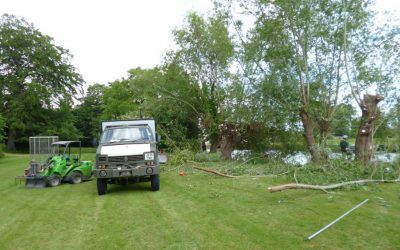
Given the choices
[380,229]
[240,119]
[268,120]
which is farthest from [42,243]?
[240,119]

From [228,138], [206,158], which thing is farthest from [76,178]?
[228,138]

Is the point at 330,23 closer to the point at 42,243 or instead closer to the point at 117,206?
the point at 117,206

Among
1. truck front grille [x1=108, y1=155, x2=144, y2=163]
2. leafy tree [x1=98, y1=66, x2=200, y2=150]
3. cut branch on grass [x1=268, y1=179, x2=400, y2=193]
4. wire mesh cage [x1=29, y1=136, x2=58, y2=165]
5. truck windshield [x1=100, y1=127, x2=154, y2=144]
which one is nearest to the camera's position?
cut branch on grass [x1=268, y1=179, x2=400, y2=193]

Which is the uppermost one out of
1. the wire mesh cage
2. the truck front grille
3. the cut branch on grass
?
the wire mesh cage

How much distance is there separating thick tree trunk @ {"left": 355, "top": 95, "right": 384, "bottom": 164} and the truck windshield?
Answer: 21.8 feet

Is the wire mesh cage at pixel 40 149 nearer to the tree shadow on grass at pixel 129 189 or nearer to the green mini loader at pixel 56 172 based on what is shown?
the green mini loader at pixel 56 172

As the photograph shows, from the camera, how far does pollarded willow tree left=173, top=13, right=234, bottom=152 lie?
20.2 meters

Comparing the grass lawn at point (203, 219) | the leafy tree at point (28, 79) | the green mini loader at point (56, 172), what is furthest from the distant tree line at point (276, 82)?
the leafy tree at point (28, 79)

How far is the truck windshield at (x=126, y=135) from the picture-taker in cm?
1045

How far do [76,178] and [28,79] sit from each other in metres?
29.0

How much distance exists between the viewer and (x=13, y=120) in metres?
34.8

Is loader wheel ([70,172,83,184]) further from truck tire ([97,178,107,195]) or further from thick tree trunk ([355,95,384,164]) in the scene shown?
thick tree trunk ([355,95,384,164])

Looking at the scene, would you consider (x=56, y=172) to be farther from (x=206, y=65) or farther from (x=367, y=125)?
(x=206, y=65)

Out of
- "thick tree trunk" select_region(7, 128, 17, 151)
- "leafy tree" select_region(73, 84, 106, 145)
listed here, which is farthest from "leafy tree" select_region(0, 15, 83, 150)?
"leafy tree" select_region(73, 84, 106, 145)
